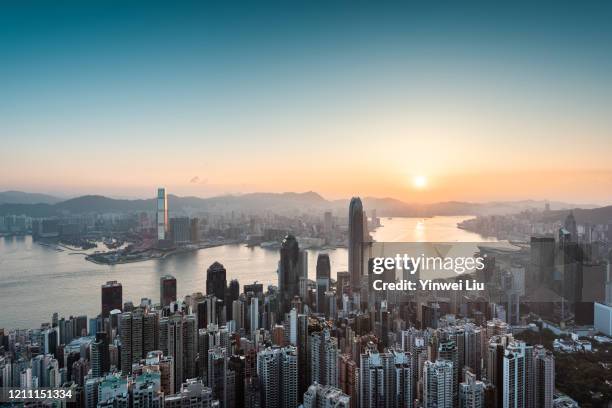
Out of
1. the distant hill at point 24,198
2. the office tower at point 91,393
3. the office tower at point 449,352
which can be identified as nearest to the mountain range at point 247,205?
the distant hill at point 24,198

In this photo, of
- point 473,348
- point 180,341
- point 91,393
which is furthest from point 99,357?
point 473,348

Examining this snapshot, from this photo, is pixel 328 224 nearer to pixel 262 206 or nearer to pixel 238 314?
pixel 262 206

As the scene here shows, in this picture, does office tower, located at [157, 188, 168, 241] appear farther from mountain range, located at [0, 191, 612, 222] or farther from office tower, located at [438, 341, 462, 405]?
office tower, located at [438, 341, 462, 405]

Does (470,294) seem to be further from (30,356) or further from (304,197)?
(30,356)

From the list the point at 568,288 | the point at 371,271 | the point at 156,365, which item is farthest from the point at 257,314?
the point at 568,288

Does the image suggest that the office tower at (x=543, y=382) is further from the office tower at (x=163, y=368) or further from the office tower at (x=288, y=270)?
the office tower at (x=288, y=270)
